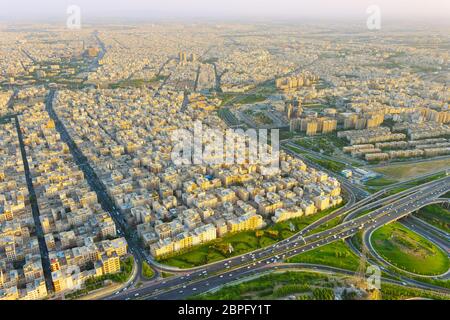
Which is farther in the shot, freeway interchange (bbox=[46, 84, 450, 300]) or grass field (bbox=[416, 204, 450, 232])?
grass field (bbox=[416, 204, 450, 232])

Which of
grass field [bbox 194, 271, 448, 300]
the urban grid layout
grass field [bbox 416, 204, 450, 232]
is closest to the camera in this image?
grass field [bbox 194, 271, 448, 300]

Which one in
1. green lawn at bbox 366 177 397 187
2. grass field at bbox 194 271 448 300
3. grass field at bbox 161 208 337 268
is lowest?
grass field at bbox 194 271 448 300

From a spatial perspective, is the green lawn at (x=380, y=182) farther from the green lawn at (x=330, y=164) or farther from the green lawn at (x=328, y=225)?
the green lawn at (x=328, y=225)

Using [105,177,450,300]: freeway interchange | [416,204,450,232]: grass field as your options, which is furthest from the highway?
[416,204,450,232]: grass field

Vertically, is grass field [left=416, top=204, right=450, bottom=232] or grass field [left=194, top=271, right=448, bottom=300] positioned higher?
grass field [left=416, top=204, right=450, bottom=232]

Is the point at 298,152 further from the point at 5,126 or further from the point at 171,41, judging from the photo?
the point at 171,41

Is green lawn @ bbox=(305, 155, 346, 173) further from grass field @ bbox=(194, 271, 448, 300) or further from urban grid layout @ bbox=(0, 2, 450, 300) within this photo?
grass field @ bbox=(194, 271, 448, 300)
